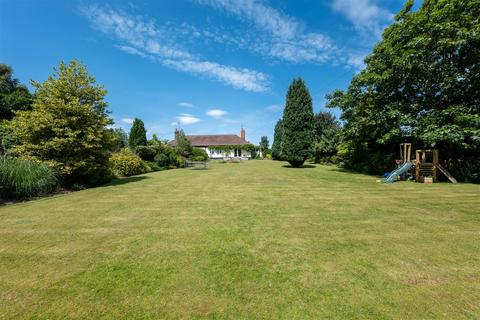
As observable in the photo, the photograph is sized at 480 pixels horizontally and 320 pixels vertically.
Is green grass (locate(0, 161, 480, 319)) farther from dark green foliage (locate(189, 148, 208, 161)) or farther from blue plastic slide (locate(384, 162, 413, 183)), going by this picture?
dark green foliage (locate(189, 148, 208, 161))

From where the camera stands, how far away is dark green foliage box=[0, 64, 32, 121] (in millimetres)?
19922

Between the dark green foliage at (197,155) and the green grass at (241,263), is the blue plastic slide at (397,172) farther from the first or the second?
the dark green foliage at (197,155)

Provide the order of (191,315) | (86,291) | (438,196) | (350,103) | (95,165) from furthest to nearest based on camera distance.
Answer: (350,103)
(95,165)
(438,196)
(86,291)
(191,315)

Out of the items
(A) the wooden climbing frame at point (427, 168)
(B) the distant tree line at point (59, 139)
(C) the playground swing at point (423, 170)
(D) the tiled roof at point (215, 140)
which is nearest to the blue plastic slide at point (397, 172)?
(C) the playground swing at point (423, 170)

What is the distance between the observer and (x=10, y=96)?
20078 millimetres

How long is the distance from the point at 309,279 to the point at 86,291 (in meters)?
2.85

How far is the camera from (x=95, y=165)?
10.9 meters

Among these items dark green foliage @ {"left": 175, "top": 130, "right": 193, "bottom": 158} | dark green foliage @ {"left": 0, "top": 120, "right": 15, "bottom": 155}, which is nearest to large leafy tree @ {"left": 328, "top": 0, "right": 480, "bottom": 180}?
dark green foliage @ {"left": 0, "top": 120, "right": 15, "bottom": 155}

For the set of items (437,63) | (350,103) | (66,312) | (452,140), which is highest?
(437,63)

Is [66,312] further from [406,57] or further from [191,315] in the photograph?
[406,57]

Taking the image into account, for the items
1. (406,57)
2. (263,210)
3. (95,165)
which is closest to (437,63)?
(406,57)

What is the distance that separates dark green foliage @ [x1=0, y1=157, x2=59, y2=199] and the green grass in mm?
2259

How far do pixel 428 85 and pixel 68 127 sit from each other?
801 inches

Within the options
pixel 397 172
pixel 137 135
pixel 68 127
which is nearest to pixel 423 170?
pixel 397 172
